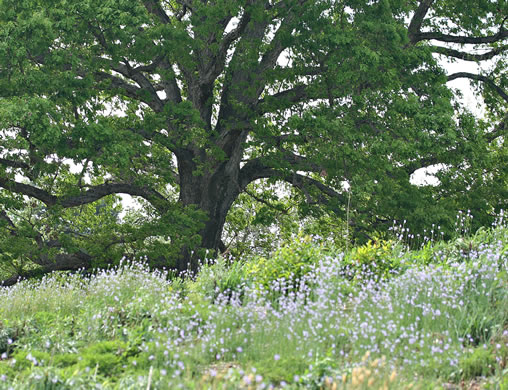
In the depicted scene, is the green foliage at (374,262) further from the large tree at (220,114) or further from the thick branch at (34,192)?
the thick branch at (34,192)

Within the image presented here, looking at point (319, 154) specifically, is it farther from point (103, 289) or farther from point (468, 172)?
point (103, 289)

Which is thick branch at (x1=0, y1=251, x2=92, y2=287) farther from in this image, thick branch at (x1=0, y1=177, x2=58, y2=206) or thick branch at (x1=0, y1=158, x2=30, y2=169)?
thick branch at (x1=0, y1=158, x2=30, y2=169)

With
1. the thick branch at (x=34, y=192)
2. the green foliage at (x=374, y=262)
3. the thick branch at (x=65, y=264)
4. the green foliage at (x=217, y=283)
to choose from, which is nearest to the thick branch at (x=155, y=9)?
the thick branch at (x=34, y=192)

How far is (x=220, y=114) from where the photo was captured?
1478 centimetres

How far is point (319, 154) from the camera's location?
41.2 ft

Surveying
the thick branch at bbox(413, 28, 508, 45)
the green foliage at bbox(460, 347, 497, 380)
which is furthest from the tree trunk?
the green foliage at bbox(460, 347, 497, 380)

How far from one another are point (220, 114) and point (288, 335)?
10492 mm

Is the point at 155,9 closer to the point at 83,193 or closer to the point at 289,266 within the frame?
the point at 83,193

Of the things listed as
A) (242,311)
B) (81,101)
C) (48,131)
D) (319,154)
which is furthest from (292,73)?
(242,311)

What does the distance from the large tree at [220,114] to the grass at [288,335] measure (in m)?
5.22

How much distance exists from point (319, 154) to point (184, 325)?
25.5 ft

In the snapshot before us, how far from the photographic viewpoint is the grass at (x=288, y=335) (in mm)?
4344

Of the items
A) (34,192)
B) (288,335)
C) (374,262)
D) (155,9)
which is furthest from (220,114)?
(288,335)

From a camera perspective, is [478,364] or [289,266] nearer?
[478,364]
